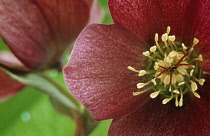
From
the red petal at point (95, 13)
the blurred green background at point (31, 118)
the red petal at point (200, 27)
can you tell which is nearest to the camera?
the red petal at point (200, 27)

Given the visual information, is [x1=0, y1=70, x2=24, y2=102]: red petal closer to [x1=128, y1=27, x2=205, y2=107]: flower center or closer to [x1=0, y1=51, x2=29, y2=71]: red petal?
[x1=0, y1=51, x2=29, y2=71]: red petal

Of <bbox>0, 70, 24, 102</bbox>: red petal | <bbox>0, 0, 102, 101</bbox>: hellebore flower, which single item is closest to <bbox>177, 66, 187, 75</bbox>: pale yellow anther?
<bbox>0, 0, 102, 101</bbox>: hellebore flower

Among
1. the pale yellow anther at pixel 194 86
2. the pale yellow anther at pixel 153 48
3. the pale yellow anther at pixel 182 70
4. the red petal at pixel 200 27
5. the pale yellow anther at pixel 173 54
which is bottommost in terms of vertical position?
the pale yellow anther at pixel 194 86

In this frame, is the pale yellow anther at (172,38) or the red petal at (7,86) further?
the red petal at (7,86)

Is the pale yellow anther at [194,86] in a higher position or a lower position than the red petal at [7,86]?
higher

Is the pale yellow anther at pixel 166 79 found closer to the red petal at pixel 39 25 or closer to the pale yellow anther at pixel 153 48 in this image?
the pale yellow anther at pixel 153 48

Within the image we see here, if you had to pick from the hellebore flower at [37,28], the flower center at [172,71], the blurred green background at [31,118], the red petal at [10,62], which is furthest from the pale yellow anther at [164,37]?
the blurred green background at [31,118]

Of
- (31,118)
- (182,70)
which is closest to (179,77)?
(182,70)

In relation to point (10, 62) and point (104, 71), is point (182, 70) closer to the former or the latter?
point (104, 71)
